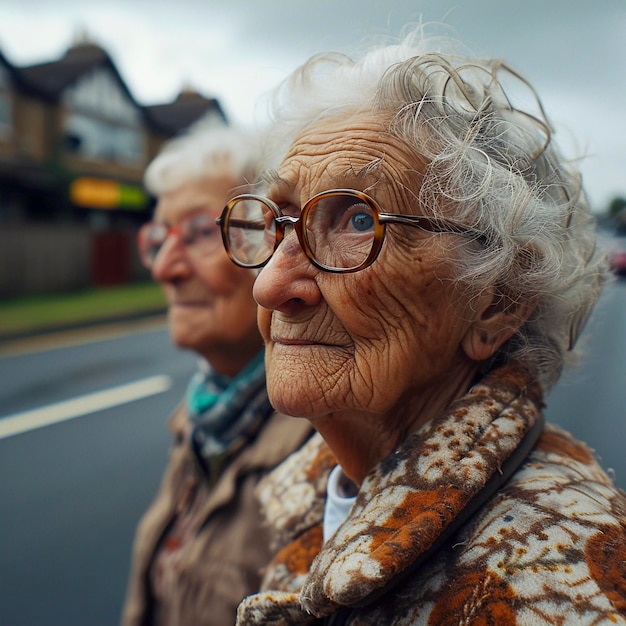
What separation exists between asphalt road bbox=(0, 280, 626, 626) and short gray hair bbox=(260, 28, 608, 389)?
0.29 m

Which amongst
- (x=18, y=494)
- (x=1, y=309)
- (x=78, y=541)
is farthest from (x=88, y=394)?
(x=1, y=309)

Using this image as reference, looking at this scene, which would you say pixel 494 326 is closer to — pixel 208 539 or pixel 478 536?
pixel 478 536

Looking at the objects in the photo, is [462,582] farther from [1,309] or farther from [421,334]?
[1,309]

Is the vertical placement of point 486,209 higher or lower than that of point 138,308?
higher

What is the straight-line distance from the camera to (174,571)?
81.7 inches

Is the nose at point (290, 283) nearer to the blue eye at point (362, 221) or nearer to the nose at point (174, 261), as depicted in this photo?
the blue eye at point (362, 221)

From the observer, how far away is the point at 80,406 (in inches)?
282

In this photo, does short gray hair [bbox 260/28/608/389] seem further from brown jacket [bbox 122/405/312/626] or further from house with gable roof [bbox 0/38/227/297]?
house with gable roof [bbox 0/38/227/297]

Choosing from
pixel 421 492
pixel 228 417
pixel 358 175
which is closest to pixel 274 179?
pixel 358 175

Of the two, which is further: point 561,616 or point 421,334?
point 421,334

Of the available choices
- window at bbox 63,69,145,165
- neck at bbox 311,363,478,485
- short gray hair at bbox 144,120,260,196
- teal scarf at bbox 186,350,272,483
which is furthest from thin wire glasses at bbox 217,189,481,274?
window at bbox 63,69,145,165

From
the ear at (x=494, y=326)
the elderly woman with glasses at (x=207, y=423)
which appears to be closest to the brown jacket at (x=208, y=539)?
the elderly woman with glasses at (x=207, y=423)

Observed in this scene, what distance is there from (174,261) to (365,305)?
61.4 inches

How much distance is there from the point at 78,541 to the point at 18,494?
3.16 ft
